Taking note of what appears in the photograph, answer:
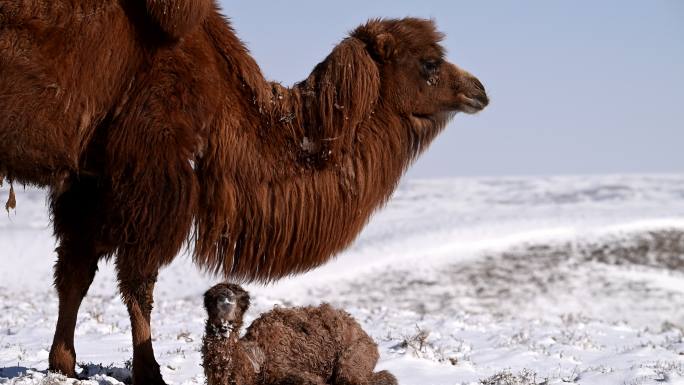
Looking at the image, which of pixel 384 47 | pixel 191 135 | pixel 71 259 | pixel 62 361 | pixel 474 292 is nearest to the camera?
pixel 191 135

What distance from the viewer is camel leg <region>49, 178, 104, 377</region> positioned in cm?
600

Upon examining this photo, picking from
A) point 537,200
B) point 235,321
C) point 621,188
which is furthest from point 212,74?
point 621,188

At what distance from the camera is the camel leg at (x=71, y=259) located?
600 centimetres

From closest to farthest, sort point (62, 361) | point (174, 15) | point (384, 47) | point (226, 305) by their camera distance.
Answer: point (226, 305) → point (174, 15) → point (62, 361) → point (384, 47)

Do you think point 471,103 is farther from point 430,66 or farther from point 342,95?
point 342,95

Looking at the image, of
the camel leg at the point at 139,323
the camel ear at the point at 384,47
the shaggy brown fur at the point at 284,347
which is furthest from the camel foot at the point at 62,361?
the camel ear at the point at 384,47

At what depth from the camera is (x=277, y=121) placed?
609 cm

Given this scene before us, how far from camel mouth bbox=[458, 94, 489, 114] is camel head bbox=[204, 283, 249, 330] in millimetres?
2310

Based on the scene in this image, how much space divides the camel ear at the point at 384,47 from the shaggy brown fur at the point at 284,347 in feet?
5.98

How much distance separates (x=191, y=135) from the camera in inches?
220

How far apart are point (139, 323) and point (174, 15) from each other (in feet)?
6.45

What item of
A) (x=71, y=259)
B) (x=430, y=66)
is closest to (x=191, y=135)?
(x=71, y=259)

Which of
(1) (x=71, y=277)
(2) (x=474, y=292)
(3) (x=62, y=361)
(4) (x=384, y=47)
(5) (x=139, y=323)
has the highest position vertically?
(4) (x=384, y=47)

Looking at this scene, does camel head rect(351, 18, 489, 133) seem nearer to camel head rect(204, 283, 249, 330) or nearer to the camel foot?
camel head rect(204, 283, 249, 330)
